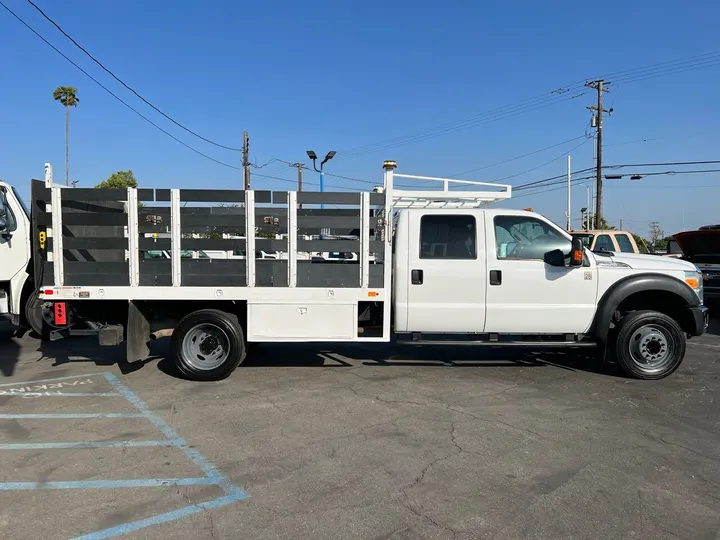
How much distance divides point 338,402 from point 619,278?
12.4ft

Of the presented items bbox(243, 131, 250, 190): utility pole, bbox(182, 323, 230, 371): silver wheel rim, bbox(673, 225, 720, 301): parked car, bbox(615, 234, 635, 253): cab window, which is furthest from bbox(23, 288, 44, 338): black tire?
bbox(243, 131, 250, 190): utility pole

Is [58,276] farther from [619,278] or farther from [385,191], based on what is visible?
[619,278]

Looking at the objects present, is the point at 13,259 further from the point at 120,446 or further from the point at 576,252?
the point at 576,252

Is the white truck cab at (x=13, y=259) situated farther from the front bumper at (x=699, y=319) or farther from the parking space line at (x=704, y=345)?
the parking space line at (x=704, y=345)

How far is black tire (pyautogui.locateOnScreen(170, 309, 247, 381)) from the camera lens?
6586 millimetres

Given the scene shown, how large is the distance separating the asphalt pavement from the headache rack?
116 centimetres

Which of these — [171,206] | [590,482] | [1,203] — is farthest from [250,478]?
[1,203]

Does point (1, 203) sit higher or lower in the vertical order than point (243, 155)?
lower

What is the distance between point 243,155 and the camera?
3170 centimetres

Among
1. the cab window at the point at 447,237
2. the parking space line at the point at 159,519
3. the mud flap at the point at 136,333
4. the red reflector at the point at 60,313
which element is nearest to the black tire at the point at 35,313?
the red reflector at the point at 60,313

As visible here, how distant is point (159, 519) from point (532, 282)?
491 centimetres

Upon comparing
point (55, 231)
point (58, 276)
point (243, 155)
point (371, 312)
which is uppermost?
point (243, 155)

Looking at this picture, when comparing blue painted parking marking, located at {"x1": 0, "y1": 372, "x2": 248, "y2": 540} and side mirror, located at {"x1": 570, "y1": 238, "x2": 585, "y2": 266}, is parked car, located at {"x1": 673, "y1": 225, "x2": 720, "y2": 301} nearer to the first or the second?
side mirror, located at {"x1": 570, "y1": 238, "x2": 585, "y2": 266}

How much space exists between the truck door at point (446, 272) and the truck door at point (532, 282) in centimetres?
15
